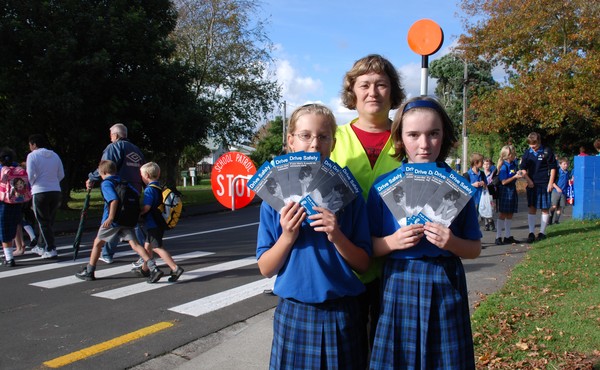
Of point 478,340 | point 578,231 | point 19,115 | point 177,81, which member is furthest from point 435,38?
point 177,81

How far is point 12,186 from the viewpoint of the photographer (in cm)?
820

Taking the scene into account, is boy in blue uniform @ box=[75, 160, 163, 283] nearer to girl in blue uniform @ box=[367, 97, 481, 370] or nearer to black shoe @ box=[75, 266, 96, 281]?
black shoe @ box=[75, 266, 96, 281]

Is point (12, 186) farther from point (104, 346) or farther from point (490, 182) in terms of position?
point (490, 182)

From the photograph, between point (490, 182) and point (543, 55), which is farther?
point (543, 55)

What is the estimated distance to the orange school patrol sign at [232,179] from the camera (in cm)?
600

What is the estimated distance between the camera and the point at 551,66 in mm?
19250

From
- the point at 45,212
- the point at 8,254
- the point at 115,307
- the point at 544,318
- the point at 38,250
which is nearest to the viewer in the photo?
the point at 544,318

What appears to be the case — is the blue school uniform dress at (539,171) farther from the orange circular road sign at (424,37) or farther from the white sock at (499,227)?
the orange circular road sign at (424,37)

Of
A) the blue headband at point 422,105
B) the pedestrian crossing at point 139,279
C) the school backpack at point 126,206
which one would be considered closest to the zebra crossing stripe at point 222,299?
the pedestrian crossing at point 139,279

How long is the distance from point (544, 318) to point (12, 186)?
7.92 meters

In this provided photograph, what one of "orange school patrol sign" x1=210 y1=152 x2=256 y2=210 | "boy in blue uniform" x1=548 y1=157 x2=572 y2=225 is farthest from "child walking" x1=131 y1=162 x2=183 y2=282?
"boy in blue uniform" x1=548 y1=157 x2=572 y2=225

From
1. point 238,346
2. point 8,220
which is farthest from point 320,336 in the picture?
point 8,220

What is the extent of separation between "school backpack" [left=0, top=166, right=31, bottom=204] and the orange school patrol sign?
13.3 feet

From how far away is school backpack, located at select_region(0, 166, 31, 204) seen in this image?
26.8ft
